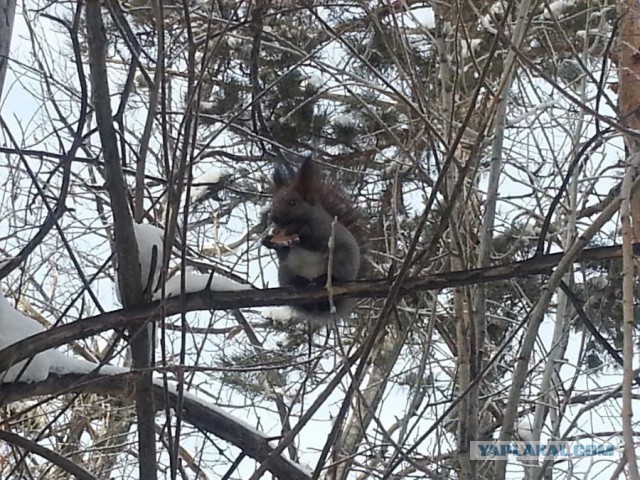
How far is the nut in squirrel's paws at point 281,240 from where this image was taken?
7.61ft

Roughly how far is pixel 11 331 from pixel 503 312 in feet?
10.7

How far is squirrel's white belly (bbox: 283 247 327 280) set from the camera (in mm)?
2342

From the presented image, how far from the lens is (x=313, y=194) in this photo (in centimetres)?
252

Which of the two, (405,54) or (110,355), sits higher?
(405,54)

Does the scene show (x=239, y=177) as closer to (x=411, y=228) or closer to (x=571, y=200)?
(x=411, y=228)

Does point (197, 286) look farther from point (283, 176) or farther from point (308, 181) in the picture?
point (283, 176)

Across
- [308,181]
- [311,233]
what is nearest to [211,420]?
[311,233]

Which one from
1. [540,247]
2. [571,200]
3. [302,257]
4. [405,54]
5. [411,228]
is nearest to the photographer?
[540,247]

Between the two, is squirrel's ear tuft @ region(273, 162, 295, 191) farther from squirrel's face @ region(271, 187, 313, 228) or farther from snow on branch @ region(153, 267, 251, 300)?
snow on branch @ region(153, 267, 251, 300)

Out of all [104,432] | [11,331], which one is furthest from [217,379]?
[11,331]

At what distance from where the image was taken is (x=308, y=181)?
2.48 meters

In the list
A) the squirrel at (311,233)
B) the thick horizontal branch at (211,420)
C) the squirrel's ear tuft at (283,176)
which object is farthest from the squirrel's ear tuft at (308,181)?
the thick horizontal branch at (211,420)

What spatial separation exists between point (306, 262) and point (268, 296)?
51 centimetres

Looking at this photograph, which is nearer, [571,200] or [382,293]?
[382,293]
